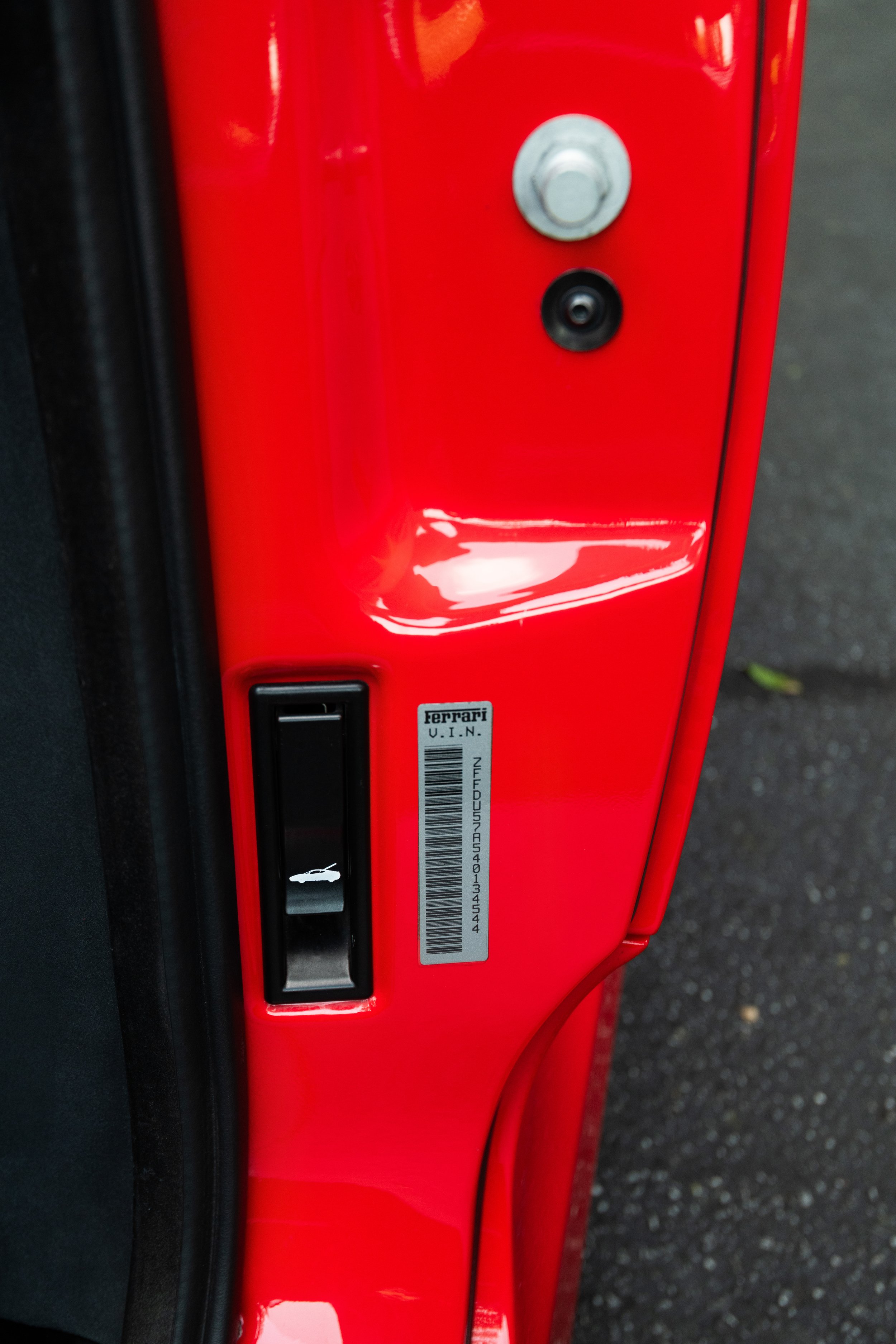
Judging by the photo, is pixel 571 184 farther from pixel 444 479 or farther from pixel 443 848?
pixel 443 848

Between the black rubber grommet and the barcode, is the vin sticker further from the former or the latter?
the black rubber grommet

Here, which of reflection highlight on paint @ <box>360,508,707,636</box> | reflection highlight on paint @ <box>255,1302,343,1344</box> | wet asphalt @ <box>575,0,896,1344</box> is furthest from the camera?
wet asphalt @ <box>575,0,896,1344</box>

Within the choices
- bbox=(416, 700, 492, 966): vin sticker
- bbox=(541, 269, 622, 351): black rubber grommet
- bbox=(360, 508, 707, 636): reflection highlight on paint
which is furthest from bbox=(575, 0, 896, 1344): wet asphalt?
bbox=(541, 269, 622, 351): black rubber grommet

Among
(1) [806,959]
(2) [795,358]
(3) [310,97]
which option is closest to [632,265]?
(3) [310,97]

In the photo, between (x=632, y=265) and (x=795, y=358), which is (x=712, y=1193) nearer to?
(x=632, y=265)

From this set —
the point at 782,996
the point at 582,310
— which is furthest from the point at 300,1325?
the point at 782,996

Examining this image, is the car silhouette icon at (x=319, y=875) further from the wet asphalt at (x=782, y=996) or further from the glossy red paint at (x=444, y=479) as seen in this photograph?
the wet asphalt at (x=782, y=996)

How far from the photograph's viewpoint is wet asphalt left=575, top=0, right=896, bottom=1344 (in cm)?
143

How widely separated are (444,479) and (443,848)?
9.9 inches

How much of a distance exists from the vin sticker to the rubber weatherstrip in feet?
0.44

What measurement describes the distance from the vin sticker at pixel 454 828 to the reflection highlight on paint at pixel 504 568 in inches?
2.5

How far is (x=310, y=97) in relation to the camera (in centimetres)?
59

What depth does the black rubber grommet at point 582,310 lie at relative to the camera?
63cm

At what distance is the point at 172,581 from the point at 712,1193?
128cm
